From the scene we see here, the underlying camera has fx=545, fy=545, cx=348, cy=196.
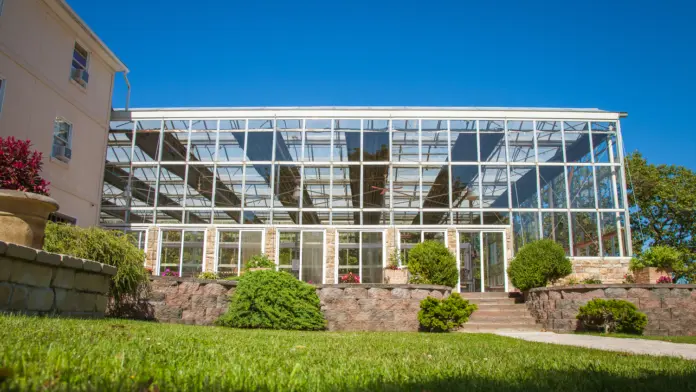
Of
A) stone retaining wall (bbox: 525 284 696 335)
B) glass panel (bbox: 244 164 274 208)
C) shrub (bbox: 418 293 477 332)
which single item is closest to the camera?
shrub (bbox: 418 293 477 332)

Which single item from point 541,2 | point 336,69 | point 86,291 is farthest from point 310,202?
point 86,291

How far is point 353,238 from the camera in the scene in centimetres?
1872

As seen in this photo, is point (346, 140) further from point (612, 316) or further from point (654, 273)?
point (612, 316)

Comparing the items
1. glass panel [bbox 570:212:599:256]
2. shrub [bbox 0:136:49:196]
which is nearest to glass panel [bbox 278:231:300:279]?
glass panel [bbox 570:212:599:256]

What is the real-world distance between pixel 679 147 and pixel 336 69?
18915mm

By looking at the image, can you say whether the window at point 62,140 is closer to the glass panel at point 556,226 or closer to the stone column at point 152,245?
the stone column at point 152,245

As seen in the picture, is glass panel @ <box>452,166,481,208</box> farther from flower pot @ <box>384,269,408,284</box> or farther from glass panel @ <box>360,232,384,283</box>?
flower pot @ <box>384,269,408,284</box>

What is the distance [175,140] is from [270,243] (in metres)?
5.85

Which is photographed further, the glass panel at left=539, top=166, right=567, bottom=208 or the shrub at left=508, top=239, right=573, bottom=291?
the glass panel at left=539, top=166, right=567, bottom=208

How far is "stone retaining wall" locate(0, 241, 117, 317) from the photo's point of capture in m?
5.15

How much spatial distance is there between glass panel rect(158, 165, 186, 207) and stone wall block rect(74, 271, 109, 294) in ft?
42.4

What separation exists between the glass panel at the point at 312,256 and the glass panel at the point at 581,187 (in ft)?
29.8

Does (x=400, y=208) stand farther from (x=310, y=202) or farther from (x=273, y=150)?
(x=273, y=150)

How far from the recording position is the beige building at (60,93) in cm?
1363
